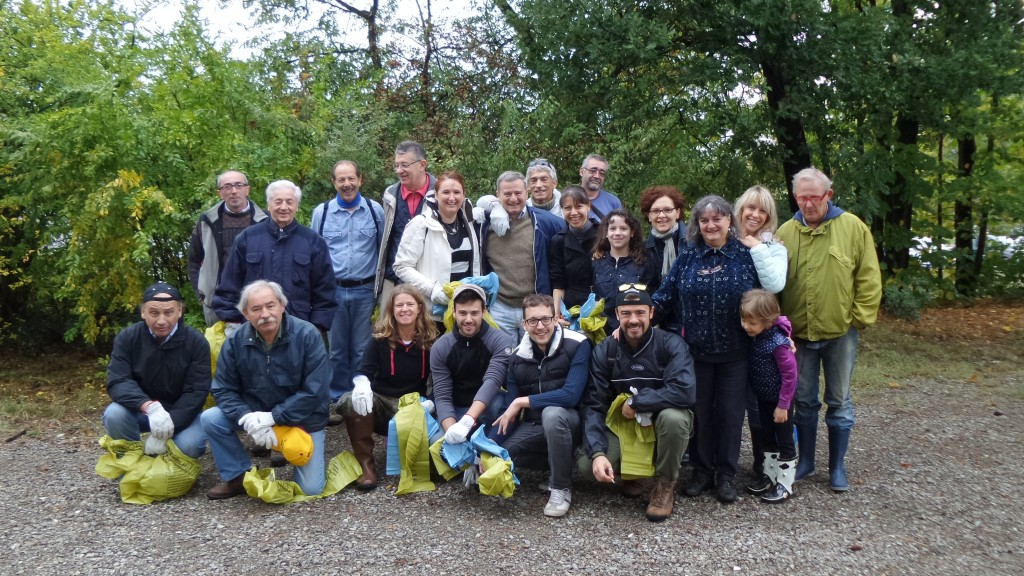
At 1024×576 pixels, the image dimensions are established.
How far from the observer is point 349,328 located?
18.6ft

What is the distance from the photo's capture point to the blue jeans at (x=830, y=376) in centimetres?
452

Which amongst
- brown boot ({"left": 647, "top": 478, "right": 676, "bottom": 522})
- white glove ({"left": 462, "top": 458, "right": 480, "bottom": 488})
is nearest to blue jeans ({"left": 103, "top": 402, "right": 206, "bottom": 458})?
white glove ({"left": 462, "top": 458, "right": 480, "bottom": 488})

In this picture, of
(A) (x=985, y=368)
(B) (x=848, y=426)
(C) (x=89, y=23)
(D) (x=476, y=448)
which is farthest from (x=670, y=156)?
(C) (x=89, y=23)

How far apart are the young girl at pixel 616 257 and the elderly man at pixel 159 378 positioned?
251 cm

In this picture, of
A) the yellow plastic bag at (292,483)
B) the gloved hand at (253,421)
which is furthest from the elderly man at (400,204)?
the gloved hand at (253,421)

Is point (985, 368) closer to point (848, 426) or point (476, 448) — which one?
point (848, 426)

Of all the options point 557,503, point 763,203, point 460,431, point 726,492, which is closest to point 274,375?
point 460,431

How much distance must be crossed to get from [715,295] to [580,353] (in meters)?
0.84

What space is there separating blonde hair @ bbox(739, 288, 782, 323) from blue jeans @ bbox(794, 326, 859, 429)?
445 mm

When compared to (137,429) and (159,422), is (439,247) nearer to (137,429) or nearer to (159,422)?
(159,422)

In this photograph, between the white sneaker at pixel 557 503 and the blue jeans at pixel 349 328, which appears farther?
the blue jeans at pixel 349 328

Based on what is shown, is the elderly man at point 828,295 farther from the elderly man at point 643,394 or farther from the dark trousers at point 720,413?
the elderly man at point 643,394

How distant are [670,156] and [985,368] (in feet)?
13.9

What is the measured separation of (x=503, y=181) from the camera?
523 centimetres
